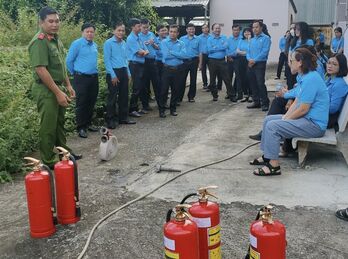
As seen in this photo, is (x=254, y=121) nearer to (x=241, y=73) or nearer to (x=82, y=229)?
(x=241, y=73)

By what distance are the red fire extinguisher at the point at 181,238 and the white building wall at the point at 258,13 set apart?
726 inches

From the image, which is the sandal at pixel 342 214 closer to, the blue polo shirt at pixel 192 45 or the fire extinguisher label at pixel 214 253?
the fire extinguisher label at pixel 214 253

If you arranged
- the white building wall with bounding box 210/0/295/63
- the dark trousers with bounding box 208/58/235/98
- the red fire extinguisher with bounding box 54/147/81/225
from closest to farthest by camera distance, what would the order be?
1. the red fire extinguisher with bounding box 54/147/81/225
2. the dark trousers with bounding box 208/58/235/98
3. the white building wall with bounding box 210/0/295/63

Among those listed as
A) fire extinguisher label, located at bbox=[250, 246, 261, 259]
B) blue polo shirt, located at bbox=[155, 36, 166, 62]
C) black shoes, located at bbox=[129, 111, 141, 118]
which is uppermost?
blue polo shirt, located at bbox=[155, 36, 166, 62]

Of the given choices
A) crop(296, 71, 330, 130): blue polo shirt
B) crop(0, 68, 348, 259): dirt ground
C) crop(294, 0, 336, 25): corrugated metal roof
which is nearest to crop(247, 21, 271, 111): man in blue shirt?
crop(0, 68, 348, 259): dirt ground

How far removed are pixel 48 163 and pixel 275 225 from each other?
3519 mm

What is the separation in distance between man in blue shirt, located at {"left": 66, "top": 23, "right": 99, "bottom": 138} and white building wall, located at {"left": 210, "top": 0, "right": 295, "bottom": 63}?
13989mm

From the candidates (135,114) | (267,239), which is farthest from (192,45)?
(267,239)

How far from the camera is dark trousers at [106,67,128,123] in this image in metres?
7.76

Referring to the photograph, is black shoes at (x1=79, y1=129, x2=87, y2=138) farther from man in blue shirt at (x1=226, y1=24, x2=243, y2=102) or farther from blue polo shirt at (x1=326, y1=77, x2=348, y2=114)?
man in blue shirt at (x1=226, y1=24, x2=243, y2=102)

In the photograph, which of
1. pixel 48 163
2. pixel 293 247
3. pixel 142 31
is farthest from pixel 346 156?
pixel 142 31

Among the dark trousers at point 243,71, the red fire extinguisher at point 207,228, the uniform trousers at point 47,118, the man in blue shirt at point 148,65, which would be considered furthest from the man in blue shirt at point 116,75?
the red fire extinguisher at point 207,228

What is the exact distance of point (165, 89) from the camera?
28.8ft

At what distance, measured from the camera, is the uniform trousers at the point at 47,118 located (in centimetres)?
517
